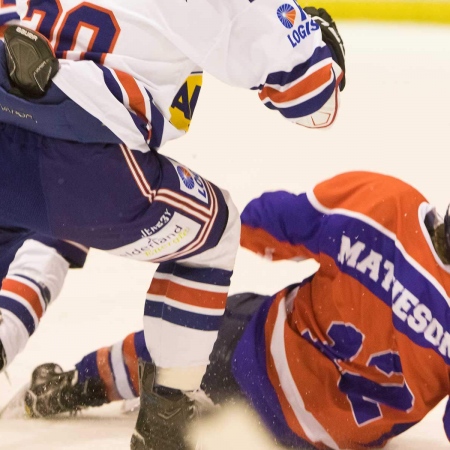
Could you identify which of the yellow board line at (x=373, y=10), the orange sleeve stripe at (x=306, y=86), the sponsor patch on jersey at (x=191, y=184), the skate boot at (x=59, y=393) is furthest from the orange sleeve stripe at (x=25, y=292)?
the yellow board line at (x=373, y=10)

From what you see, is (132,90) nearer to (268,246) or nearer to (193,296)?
(193,296)

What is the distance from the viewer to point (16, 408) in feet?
4.76

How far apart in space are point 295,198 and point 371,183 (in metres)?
0.13

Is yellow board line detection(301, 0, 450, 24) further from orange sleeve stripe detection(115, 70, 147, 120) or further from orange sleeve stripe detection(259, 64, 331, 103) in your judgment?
orange sleeve stripe detection(115, 70, 147, 120)

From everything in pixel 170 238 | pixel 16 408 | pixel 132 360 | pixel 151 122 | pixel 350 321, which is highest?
pixel 151 122

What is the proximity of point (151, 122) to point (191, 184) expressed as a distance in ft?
0.33

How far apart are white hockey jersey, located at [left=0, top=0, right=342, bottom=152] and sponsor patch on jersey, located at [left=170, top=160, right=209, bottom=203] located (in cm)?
5

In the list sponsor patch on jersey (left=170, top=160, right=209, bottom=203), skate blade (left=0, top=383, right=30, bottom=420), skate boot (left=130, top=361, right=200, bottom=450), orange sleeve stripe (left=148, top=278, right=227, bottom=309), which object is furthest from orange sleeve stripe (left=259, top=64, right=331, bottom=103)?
skate blade (left=0, top=383, right=30, bottom=420)

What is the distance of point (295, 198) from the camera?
4.61 feet

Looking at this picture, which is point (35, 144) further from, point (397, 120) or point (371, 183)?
point (397, 120)

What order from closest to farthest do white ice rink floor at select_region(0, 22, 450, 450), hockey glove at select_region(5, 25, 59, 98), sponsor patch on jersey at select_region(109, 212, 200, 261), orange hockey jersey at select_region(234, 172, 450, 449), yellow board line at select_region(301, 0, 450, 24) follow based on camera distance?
hockey glove at select_region(5, 25, 59, 98)
sponsor patch on jersey at select_region(109, 212, 200, 261)
orange hockey jersey at select_region(234, 172, 450, 449)
white ice rink floor at select_region(0, 22, 450, 450)
yellow board line at select_region(301, 0, 450, 24)

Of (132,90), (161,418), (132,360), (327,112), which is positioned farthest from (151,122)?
(132,360)

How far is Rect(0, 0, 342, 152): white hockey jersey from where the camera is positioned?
1028mm

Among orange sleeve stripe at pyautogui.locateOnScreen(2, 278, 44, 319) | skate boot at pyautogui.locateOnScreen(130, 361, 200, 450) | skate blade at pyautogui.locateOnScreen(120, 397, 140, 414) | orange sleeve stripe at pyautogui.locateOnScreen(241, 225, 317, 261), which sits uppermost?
orange sleeve stripe at pyautogui.locateOnScreen(241, 225, 317, 261)
